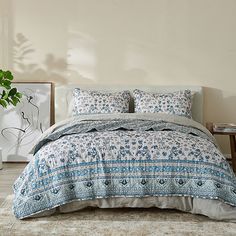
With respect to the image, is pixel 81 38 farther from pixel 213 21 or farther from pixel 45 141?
pixel 45 141

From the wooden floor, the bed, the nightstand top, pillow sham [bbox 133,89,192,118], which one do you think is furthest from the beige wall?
the bed

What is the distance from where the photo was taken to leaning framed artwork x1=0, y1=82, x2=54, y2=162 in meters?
4.94

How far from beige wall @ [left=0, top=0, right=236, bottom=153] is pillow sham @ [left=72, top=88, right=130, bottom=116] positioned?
0.40m

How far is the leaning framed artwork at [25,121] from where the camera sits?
195 inches

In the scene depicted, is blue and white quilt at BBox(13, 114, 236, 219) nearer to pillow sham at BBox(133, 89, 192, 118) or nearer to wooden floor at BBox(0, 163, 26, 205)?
wooden floor at BBox(0, 163, 26, 205)

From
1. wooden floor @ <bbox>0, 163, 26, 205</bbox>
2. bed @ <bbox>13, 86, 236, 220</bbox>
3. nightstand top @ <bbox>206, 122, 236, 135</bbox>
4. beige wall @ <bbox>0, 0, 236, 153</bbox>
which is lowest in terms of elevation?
wooden floor @ <bbox>0, 163, 26, 205</bbox>

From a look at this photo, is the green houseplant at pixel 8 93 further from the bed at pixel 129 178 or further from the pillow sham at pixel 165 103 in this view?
the bed at pixel 129 178

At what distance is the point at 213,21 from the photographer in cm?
485

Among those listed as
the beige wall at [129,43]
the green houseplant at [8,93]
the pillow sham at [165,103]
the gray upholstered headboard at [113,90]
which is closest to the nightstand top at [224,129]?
the pillow sham at [165,103]

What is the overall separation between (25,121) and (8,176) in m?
0.82

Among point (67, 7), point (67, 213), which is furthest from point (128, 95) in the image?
point (67, 213)

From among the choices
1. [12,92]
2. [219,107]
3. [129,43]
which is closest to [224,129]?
[219,107]

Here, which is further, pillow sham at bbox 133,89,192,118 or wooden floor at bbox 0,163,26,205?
pillow sham at bbox 133,89,192,118

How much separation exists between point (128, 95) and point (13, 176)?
1485 mm
